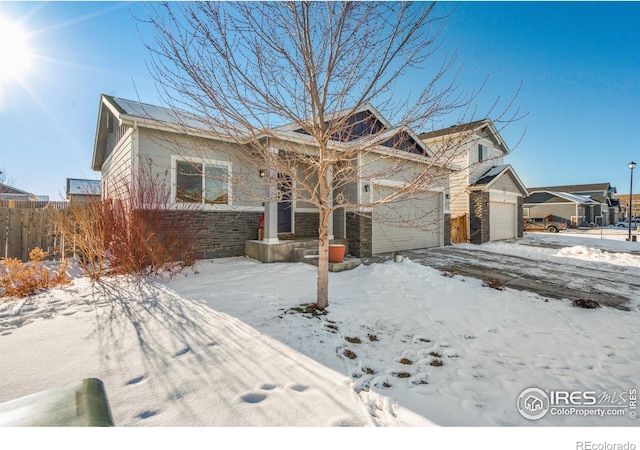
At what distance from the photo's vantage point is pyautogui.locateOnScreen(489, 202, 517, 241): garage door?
14484 mm

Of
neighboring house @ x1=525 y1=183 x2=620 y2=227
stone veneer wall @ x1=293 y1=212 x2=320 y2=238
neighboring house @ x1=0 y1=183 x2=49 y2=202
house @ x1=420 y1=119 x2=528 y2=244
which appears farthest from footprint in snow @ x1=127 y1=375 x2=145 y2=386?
neighboring house @ x1=525 y1=183 x2=620 y2=227

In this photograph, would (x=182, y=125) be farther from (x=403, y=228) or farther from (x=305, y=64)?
(x=403, y=228)

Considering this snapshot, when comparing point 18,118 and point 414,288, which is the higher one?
point 18,118

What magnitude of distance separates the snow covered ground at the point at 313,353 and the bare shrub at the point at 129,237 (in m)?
0.69

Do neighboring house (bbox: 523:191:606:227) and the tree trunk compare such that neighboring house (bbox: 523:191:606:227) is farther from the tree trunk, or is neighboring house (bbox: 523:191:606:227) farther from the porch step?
the tree trunk

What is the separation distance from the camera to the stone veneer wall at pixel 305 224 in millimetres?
9547

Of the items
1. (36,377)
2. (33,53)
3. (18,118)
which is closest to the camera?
(36,377)

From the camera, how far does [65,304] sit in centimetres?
404

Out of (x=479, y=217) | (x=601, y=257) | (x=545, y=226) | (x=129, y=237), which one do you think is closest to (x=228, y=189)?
(x=129, y=237)

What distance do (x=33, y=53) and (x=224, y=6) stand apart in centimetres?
290

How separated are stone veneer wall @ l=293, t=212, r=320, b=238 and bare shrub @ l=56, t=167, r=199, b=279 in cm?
386

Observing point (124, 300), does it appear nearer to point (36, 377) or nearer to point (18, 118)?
point (36, 377)

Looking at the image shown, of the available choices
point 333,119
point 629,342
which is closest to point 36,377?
point 333,119

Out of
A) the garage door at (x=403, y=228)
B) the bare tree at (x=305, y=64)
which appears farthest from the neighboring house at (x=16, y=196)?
the bare tree at (x=305, y=64)
